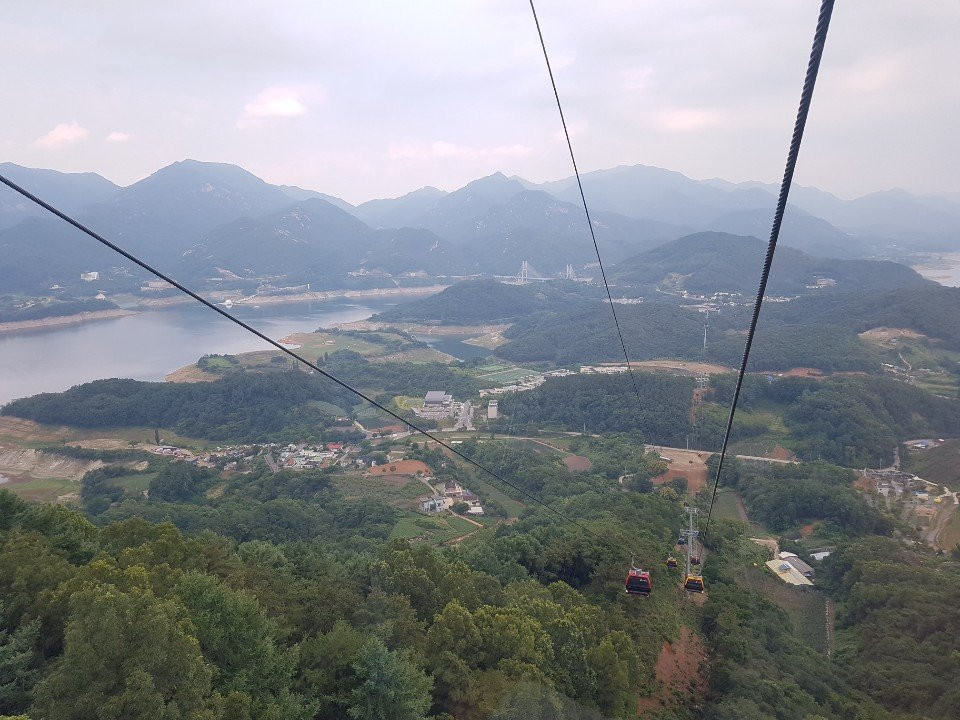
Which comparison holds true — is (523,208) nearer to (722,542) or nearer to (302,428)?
(302,428)

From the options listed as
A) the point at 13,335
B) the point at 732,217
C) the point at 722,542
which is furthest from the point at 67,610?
the point at 732,217

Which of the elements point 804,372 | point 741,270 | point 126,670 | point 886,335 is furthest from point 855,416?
point 741,270

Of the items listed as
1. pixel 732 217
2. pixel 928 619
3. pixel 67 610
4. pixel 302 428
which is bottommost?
pixel 302 428

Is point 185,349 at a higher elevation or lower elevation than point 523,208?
lower

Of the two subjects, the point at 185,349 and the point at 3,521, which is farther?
the point at 185,349

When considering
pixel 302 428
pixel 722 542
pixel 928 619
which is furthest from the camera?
pixel 302 428

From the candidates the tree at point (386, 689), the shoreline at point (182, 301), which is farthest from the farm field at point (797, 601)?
the shoreline at point (182, 301)
